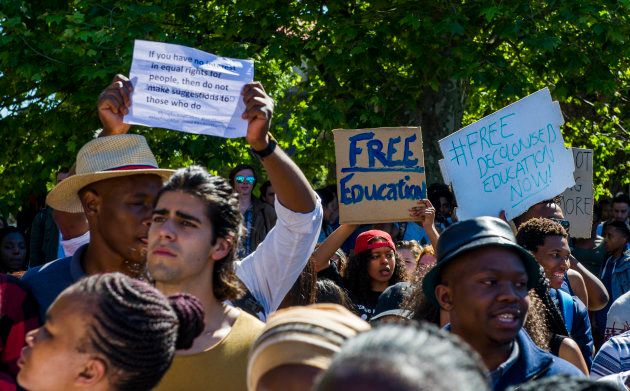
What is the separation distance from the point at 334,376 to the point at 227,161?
9605 millimetres

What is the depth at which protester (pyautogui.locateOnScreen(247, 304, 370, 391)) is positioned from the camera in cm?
227

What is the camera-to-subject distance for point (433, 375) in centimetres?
169

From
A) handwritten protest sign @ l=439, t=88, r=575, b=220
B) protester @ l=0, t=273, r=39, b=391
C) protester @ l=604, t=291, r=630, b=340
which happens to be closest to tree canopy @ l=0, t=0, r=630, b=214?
handwritten protest sign @ l=439, t=88, r=575, b=220

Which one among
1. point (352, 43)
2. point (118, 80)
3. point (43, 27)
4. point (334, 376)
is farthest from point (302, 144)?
point (334, 376)

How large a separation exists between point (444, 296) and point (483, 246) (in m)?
0.23

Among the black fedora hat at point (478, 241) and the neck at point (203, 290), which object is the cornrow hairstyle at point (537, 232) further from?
the neck at point (203, 290)

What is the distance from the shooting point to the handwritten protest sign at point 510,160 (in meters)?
6.58

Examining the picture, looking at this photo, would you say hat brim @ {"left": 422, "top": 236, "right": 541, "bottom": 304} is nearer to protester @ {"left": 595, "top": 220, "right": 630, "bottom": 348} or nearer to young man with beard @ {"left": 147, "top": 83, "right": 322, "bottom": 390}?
young man with beard @ {"left": 147, "top": 83, "right": 322, "bottom": 390}

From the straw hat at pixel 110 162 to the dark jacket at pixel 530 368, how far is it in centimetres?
149

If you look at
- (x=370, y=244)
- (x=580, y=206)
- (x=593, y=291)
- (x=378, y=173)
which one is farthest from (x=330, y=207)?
(x=593, y=291)

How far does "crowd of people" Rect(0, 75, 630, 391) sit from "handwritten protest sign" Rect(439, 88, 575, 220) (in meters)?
1.02

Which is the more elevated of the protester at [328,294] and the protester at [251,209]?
the protester at [251,209]

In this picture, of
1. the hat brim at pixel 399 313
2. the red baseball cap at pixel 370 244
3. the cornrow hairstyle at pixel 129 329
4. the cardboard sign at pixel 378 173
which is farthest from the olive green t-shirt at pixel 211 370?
the red baseball cap at pixel 370 244

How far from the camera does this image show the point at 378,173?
739cm
